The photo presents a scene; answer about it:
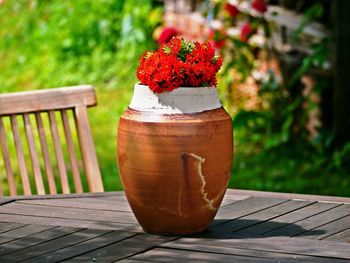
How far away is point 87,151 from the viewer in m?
3.68

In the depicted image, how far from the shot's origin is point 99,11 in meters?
9.31

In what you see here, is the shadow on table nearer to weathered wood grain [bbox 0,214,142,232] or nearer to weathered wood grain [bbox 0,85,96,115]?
weathered wood grain [bbox 0,214,142,232]

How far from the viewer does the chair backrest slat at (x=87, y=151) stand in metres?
3.67

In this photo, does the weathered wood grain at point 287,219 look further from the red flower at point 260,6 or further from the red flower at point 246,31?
the red flower at point 246,31

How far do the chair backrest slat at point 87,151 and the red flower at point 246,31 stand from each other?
10.2 ft

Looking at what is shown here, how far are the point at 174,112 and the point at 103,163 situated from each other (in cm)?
416

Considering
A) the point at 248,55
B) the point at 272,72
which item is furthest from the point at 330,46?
the point at 248,55

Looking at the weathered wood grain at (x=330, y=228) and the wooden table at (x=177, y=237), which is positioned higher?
the wooden table at (x=177, y=237)

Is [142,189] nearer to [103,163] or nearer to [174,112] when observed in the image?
[174,112]

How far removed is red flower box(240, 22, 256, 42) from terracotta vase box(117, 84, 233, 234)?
379 cm

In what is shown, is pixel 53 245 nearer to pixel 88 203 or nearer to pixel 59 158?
pixel 88 203

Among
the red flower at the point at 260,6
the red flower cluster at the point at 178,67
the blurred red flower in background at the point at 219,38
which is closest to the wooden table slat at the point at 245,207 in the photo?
the red flower cluster at the point at 178,67

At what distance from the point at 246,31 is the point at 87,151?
3174mm

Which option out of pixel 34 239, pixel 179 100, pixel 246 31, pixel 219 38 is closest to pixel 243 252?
pixel 179 100
